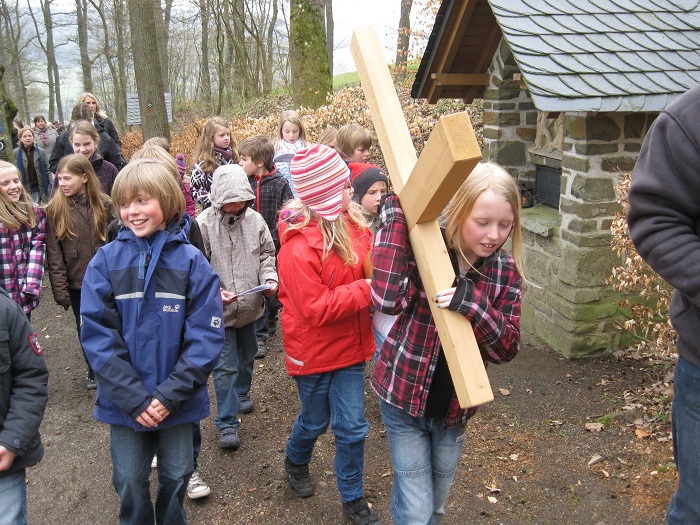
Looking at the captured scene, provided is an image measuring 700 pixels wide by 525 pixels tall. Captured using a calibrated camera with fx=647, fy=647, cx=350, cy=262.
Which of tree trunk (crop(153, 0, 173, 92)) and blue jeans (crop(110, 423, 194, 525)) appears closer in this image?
blue jeans (crop(110, 423, 194, 525))

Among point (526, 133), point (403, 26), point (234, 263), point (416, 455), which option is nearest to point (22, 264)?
point (234, 263)

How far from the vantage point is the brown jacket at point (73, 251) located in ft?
15.4

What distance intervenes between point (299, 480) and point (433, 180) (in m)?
2.41

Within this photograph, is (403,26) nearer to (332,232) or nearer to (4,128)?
(4,128)

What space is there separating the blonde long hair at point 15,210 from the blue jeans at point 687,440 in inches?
153

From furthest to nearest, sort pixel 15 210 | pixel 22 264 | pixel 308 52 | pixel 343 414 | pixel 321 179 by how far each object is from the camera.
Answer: pixel 308 52 < pixel 22 264 < pixel 15 210 < pixel 343 414 < pixel 321 179

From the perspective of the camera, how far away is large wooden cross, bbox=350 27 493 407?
1822 millimetres

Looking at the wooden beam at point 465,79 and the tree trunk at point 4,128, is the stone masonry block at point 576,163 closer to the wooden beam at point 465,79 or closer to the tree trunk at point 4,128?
the wooden beam at point 465,79

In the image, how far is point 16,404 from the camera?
251cm

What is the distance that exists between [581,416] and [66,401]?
393 centimetres

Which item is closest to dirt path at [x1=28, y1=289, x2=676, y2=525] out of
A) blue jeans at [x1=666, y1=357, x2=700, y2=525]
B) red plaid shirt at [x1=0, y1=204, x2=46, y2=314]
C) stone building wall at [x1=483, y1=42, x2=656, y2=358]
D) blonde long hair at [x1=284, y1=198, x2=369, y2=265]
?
stone building wall at [x1=483, y1=42, x2=656, y2=358]

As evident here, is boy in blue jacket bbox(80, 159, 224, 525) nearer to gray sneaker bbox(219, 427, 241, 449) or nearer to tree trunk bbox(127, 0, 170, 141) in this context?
gray sneaker bbox(219, 427, 241, 449)

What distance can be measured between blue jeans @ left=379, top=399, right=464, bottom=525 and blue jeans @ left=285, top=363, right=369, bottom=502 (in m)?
0.64

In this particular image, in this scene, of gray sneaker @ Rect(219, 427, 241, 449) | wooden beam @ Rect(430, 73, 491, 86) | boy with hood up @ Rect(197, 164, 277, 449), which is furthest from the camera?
wooden beam @ Rect(430, 73, 491, 86)
